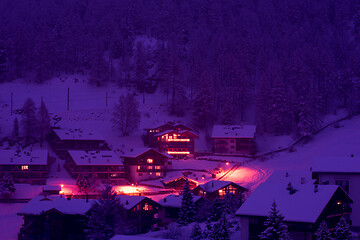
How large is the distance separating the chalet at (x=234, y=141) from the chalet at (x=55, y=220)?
45.1 metres

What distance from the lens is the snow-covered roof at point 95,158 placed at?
80.7m

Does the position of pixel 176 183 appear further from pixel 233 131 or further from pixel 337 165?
pixel 337 165

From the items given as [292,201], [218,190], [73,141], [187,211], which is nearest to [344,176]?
[292,201]

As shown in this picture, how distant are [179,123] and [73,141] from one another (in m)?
22.0

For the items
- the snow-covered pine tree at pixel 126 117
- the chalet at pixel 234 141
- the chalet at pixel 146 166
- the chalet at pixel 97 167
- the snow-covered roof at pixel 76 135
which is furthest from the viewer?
the snow-covered pine tree at pixel 126 117

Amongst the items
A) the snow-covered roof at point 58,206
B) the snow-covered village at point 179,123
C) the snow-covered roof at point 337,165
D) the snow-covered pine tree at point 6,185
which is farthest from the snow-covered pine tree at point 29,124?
the snow-covered roof at point 337,165

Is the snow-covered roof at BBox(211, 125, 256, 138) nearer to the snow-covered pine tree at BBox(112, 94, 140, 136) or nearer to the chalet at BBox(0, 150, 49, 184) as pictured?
the snow-covered pine tree at BBox(112, 94, 140, 136)

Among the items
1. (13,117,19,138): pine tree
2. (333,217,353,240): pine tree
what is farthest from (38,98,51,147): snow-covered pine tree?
(333,217,353,240): pine tree

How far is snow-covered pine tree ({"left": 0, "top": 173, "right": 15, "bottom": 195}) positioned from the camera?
229 ft

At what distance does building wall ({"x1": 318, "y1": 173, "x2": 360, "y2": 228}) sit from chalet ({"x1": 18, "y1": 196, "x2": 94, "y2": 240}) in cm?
2489

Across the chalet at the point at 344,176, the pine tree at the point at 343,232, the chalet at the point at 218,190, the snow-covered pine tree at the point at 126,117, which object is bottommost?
the pine tree at the point at 343,232

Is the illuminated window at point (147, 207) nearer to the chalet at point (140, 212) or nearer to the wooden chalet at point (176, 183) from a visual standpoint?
the chalet at point (140, 212)

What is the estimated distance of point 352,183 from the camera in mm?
50906

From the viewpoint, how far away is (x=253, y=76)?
129750 mm
